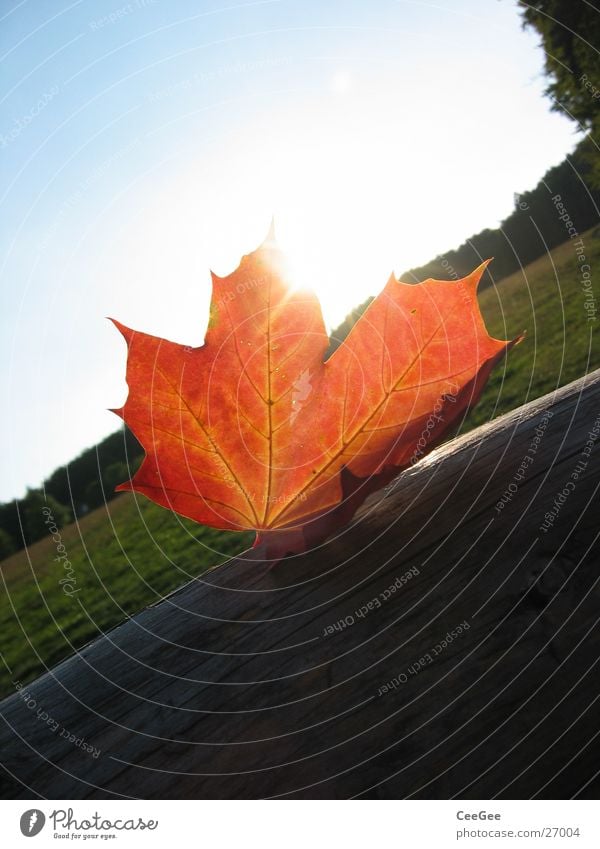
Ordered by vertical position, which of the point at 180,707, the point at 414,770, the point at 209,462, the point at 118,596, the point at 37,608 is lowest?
the point at 414,770

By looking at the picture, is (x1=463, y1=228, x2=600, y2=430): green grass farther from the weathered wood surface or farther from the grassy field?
the weathered wood surface

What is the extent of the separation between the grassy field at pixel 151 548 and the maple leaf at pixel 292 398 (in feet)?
5.28

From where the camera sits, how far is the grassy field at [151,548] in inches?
133

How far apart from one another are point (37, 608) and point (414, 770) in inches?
187

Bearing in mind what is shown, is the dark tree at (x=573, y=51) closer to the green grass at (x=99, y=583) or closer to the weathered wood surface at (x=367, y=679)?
the green grass at (x=99, y=583)

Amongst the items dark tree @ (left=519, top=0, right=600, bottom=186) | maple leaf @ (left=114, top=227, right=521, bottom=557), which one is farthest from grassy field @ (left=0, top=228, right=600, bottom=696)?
maple leaf @ (left=114, top=227, right=521, bottom=557)

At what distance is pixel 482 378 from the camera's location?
68 centimetres

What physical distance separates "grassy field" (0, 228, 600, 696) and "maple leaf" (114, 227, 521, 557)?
→ 161 centimetres

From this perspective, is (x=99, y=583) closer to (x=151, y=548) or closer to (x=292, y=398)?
(x=151, y=548)

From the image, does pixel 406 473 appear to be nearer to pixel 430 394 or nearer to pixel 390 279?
pixel 430 394

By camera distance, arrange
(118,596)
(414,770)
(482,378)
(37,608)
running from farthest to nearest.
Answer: (37,608)
(118,596)
(482,378)
(414,770)

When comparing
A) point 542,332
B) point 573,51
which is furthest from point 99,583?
point 573,51

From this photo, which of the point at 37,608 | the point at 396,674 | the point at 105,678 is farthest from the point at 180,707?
the point at 37,608

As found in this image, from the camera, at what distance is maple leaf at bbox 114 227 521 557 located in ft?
2.23
